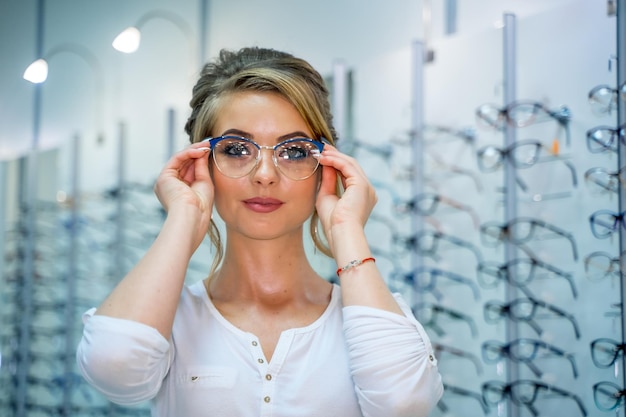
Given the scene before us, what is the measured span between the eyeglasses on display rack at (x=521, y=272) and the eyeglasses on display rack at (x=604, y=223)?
0.32 m

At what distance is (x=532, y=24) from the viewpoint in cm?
423

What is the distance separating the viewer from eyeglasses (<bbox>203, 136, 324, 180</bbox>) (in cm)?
189

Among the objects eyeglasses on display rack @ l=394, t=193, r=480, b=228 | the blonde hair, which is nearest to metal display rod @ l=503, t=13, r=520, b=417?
eyeglasses on display rack @ l=394, t=193, r=480, b=228

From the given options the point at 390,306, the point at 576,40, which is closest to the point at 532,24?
the point at 576,40

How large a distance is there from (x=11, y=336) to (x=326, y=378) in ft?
18.1

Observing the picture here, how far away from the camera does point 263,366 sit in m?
1.78

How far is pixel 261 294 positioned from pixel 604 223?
2.23 meters

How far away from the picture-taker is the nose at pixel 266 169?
6.11ft

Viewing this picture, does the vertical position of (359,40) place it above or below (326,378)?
above

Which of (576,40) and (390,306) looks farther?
(576,40)

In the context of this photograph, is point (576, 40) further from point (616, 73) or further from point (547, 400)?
point (547, 400)

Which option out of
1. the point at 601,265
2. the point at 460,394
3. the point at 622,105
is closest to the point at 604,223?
the point at 601,265

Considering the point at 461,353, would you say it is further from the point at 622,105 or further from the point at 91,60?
the point at 91,60

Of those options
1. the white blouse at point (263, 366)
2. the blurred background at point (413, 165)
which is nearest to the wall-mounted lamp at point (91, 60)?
the blurred background at point (413, 165)
